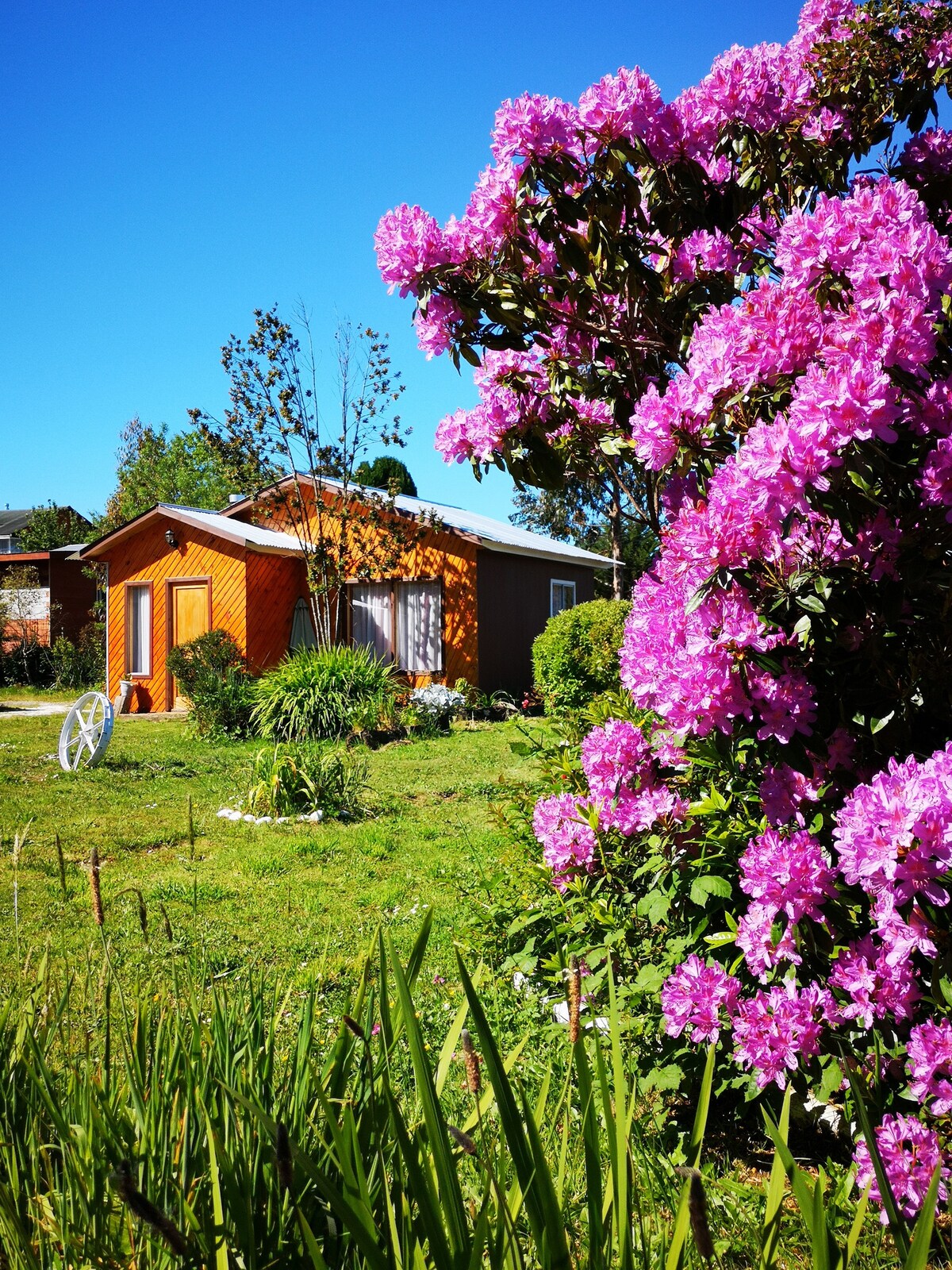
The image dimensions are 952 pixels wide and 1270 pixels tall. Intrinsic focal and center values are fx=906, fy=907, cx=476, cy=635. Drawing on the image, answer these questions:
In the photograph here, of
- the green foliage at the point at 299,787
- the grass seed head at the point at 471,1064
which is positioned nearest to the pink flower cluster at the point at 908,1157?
the grass seed head at the point at 471,1064

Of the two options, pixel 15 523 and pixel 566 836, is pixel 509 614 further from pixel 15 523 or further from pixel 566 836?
pixel 15 523

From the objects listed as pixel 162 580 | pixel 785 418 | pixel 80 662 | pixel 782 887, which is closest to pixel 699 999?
pixel 782 887

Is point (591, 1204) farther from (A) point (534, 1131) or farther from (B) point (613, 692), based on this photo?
(B) point (613, 692)

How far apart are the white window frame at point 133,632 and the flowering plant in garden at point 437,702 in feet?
19.6

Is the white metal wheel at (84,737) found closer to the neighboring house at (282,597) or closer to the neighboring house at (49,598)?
the neighboring house at (282,597)

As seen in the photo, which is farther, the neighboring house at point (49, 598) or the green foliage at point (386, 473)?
the green foliage at point (386, 473)

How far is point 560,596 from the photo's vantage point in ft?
67.5

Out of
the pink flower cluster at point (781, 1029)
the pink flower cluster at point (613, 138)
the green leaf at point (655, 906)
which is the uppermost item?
the pink flower cluster at point (613, 138)

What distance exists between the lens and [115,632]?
18.8m

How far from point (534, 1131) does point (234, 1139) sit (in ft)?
2.10

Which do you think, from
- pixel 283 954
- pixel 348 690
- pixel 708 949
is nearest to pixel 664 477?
pixel 708 949

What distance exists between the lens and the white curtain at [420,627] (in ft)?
57.2

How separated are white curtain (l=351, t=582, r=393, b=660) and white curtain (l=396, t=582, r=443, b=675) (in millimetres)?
222

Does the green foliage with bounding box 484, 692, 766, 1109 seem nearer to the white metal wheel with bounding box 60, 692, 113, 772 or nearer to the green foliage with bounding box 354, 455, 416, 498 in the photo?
the white metal wheel with bounding box 60, 692, 113, 772
